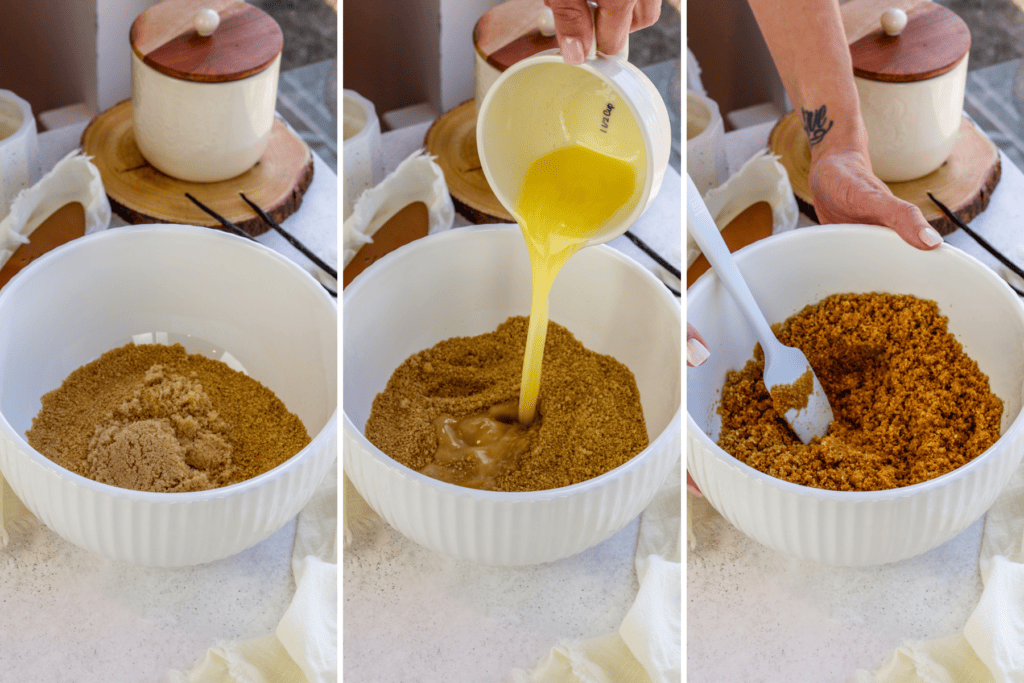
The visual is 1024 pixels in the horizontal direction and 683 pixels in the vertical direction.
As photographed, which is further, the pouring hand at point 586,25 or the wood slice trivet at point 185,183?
the wood slice trivet at point 185,183

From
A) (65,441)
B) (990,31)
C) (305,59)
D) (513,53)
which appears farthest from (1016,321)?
(65,441)

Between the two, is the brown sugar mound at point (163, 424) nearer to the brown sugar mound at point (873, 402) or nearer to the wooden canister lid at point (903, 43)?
the brown sugar mound at point (873, 402)

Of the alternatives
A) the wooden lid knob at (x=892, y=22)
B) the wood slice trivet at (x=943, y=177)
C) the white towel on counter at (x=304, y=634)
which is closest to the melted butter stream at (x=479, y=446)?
the white towel on counter at (x=304, y=634)

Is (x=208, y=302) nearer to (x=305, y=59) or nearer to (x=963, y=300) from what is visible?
(x=305, y=59)

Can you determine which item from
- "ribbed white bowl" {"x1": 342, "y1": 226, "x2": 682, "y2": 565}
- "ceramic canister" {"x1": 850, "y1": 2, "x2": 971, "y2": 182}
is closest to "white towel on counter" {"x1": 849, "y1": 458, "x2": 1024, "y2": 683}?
"ribbed white bowl" {"x1": 342, "y1": 226, "x2": 682, "y2": 565}

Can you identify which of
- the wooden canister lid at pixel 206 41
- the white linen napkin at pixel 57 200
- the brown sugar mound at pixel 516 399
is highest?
the wooden canister lid at pixel 206 41

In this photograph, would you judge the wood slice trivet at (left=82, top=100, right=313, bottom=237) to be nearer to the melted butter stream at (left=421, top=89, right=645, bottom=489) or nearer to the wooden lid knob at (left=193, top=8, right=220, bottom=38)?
the wooden lid knob at (left=193, top=8, right=220, bottom=38)

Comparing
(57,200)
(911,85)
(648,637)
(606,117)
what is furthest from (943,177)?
(57,200)
